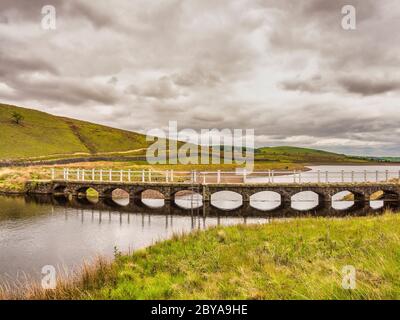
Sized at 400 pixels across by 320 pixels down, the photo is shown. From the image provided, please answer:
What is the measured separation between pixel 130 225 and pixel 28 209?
12117 mm

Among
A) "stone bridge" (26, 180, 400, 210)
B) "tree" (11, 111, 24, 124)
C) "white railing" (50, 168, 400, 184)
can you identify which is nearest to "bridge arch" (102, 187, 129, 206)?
"stone bridge" (26, 180, 400, 210)

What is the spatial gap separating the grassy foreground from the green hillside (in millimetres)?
94516

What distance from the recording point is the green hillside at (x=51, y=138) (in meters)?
105

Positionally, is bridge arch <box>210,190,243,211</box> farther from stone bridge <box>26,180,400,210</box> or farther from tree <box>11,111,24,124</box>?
tree <box>11,111,24,124</box>

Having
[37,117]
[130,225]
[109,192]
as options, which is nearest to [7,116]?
[37,117]

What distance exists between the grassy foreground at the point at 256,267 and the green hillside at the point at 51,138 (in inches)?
3721

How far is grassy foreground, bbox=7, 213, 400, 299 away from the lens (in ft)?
22.8

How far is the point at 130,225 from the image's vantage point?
24.5m

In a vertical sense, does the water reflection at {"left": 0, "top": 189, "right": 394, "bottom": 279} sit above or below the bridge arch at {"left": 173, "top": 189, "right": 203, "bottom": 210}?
above

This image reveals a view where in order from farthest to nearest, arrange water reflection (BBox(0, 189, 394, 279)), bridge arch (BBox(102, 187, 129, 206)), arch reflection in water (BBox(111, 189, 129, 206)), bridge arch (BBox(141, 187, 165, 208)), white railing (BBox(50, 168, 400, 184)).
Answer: bridge arch (BBox(102, 187, 129, 206)) < arch reflection in water (BBox(111, 189, 129, 206)) < bridge arch (BBox(141, 187, 165, 208)) < white railing (BBox(50, 168, 400, 184)) < water reflection (BBox(0, 189, 394, 279))

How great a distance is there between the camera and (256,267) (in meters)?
9.61

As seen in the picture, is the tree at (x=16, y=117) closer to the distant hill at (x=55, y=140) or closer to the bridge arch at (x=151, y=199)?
the distant hill at (x=55, y=140)
